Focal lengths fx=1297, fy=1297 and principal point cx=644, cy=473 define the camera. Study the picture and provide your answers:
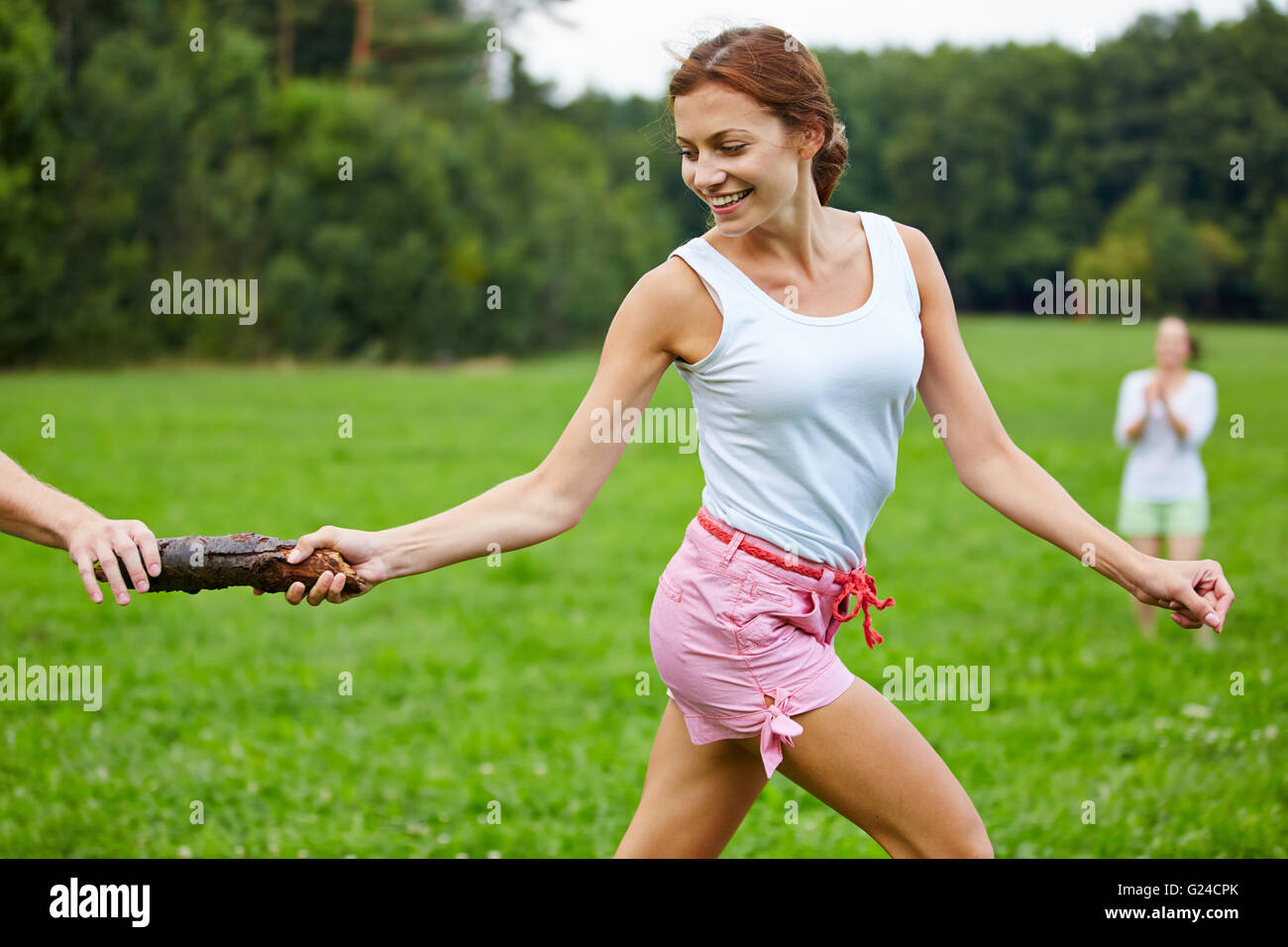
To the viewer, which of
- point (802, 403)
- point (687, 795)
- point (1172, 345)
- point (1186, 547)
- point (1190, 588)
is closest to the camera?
point (802, 403)

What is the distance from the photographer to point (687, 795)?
3014 millimetres

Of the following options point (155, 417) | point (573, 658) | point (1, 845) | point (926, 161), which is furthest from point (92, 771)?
point (926, 161)

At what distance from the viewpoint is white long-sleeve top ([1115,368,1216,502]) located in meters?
8.43

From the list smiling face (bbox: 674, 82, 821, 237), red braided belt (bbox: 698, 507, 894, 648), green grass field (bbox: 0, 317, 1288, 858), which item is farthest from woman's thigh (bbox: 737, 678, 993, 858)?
green grass field (bbox: 0, 317, 1288, 858)

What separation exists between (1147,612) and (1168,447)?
1.18 metres

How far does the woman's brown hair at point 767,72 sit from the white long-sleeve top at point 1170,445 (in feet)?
20.6

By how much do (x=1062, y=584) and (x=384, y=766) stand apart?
6593mm

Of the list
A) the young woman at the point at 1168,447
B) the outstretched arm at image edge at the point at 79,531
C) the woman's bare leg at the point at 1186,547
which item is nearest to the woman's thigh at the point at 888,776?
the outstretched arm at image edge at the point at 79,531

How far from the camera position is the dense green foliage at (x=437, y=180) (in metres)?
34.8

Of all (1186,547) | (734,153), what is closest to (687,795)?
(734,153)

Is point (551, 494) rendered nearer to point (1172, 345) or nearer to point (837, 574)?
point (837, 574)

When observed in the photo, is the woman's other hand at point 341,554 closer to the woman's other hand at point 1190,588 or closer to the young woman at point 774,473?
the young woman at point 774,473

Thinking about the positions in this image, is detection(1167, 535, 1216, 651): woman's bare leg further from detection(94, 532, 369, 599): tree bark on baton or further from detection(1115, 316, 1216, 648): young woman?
detection(94, 532, 369, 599): tree bark on baton

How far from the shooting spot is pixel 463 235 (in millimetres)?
46438
